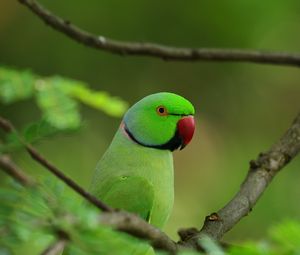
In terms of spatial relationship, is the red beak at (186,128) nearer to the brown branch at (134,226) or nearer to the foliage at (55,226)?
the brown branch at (134,226)

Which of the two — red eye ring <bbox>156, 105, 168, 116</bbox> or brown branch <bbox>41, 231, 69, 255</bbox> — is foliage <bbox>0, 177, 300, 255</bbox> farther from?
red eye ring <bbox>156, 105, 168, 116</bbox>

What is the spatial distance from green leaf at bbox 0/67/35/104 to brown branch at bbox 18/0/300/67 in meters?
0.42

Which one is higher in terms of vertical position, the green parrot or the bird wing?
the green parrot

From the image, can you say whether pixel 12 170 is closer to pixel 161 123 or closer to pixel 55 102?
pixel 55 102

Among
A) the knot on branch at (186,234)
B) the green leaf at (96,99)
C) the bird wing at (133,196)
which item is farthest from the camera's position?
the bird wing at (133,196)

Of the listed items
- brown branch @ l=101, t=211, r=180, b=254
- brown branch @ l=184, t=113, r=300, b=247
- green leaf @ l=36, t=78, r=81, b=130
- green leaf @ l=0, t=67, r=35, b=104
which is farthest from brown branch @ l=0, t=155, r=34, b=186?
green leaf @ l=0, t=67, r=35, b=104

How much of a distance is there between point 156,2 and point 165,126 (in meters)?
2.46

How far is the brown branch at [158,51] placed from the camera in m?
2.43

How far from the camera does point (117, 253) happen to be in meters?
1.02

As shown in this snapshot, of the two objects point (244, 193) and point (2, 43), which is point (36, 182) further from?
point (2, 43)

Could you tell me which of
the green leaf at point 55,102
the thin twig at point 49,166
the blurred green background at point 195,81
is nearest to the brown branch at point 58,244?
the thin twig at point 49,166

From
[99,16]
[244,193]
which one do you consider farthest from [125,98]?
[244,193]

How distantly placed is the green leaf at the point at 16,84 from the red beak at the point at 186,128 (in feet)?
2.01

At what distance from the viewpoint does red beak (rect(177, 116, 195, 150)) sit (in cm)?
244
